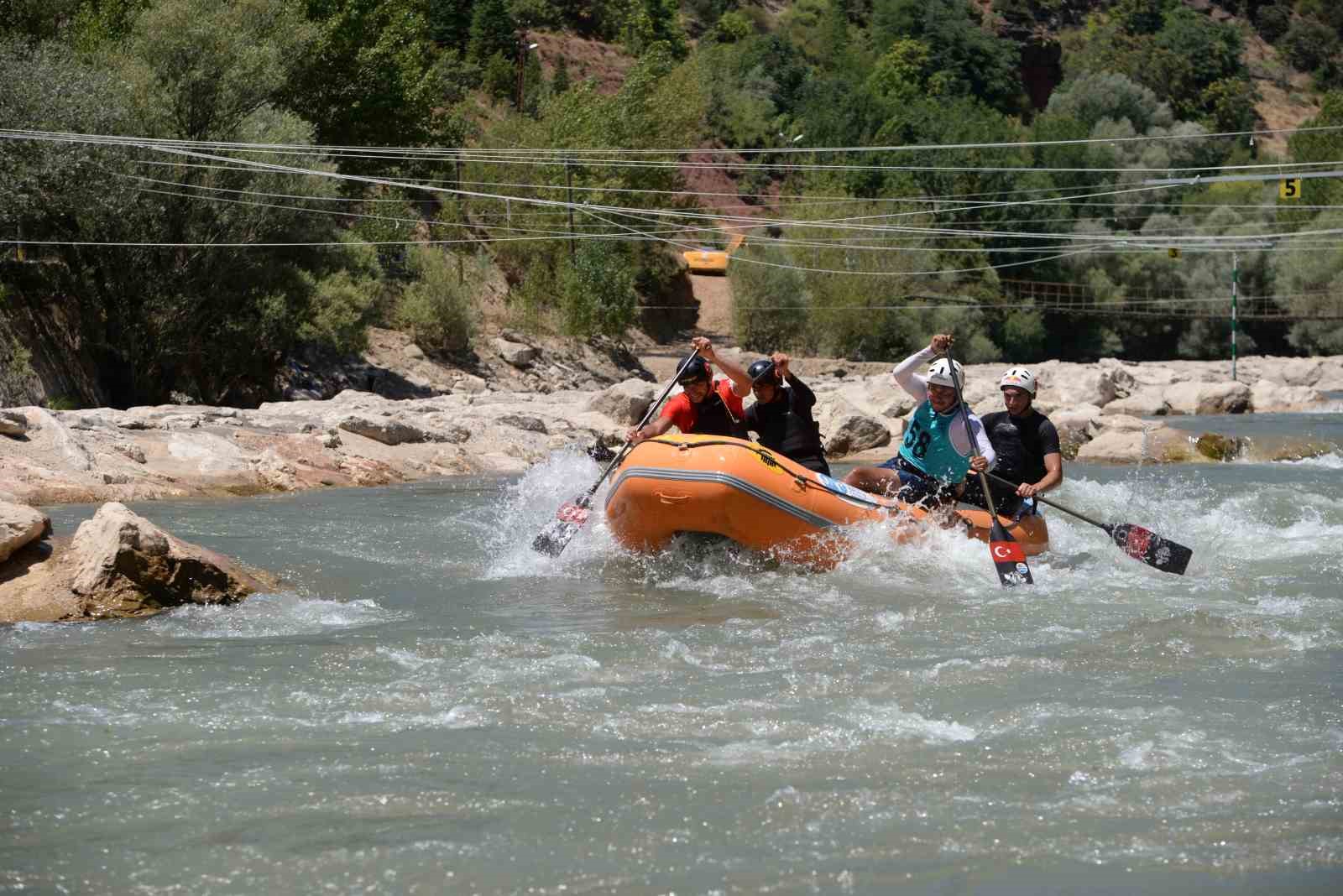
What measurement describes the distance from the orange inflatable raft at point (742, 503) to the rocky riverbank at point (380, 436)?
15.8ft

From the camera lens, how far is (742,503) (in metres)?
9.16

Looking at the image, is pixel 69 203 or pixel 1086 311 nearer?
pixel 69 203

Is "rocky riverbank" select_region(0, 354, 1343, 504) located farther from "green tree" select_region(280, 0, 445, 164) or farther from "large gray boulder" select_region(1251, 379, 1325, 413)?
"green tree" select_region(280, 0, 445, 164)

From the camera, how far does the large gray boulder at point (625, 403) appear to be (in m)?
21.5

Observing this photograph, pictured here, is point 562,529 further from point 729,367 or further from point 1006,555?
point 1006,555

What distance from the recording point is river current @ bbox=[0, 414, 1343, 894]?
14.4 feet

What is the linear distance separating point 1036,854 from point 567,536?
19.6 ft

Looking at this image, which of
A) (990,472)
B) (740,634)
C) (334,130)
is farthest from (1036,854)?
(334,130)

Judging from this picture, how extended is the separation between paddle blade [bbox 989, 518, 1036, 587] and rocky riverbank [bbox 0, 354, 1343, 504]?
6.94 meters

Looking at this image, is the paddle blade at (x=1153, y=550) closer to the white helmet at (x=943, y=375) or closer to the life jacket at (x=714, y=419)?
the white helmet at (x=943, y=375)

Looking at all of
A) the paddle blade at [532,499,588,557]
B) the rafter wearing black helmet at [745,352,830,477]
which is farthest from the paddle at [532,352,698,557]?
the rafter wearing black helmet at [745,352,830,477]

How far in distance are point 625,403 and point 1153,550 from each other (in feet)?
40.2

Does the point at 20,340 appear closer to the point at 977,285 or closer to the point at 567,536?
the point at 567,536

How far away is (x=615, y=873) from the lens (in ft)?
14.2
